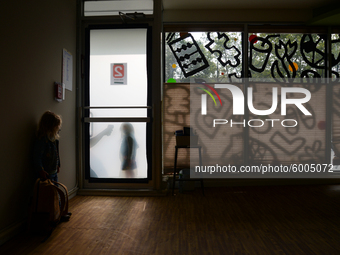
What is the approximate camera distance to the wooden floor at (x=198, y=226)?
2.21 m

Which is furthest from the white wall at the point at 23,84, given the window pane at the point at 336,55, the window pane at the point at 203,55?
the window pane at the point at 336,55

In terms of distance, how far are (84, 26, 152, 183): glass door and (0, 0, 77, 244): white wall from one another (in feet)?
2.14

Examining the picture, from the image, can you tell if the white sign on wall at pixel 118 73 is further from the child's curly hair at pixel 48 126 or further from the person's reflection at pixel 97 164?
the child's curly hair at pixel 48 126

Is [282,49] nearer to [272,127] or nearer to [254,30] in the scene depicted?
[254,30]

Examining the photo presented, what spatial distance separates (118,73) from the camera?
13.1 feet

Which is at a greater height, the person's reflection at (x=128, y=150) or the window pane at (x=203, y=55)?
the window pane at (x=203, y=55)

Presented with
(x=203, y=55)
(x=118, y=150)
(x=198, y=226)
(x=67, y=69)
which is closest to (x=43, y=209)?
(x=198, y=226)

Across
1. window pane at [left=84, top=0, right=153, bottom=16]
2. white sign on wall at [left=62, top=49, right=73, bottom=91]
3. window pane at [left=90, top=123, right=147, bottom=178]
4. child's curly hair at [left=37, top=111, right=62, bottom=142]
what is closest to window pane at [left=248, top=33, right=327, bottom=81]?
window pane at [left=84, top=0, right=153, bottom=16]

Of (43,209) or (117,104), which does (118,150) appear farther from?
(43,209)

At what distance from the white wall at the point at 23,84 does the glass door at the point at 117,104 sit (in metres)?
0.65

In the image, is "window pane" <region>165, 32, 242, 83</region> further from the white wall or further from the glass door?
the white wall

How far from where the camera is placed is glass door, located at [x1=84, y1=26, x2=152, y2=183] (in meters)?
3.97

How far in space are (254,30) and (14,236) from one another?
4563mm

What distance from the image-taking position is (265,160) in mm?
4680
